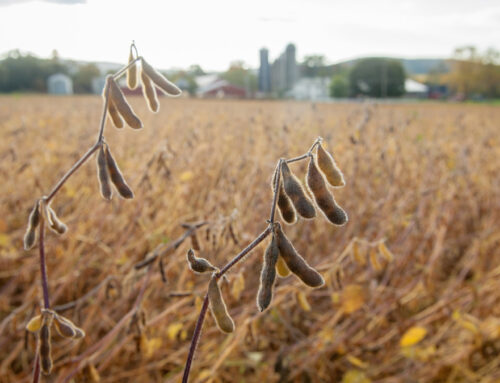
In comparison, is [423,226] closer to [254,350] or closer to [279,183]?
[254,350]

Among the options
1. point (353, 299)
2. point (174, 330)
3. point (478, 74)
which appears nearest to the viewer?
point (174, 330)

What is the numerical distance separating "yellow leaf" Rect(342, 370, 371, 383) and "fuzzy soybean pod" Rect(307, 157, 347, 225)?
4.26 ft

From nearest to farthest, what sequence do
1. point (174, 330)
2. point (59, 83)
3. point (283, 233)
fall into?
point (283, 233)
point (174, 330)
point (59, 83)

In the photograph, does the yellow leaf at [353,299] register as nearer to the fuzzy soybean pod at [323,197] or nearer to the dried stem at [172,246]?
the dried stem at [172,246]

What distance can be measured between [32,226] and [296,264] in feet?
1.29

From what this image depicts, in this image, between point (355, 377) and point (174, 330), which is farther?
point (355, 377)

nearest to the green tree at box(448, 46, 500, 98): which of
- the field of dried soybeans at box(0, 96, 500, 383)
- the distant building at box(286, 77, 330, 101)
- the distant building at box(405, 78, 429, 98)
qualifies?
the distant building at box(405, 78, 429, 98)

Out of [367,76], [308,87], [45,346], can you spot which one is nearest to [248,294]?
[45,346]

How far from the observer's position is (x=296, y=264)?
18.1 inches

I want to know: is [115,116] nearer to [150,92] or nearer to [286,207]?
[150,92]

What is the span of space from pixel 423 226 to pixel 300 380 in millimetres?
1262

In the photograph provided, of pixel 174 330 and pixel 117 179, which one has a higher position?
pixel 117 179

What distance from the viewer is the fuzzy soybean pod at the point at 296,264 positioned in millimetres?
459

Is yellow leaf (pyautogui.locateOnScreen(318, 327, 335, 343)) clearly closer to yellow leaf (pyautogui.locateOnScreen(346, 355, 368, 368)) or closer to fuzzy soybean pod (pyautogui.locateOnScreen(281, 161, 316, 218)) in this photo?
yellow leaf (pyautogui.locateOnScreen(346, 355, 368, 368))
